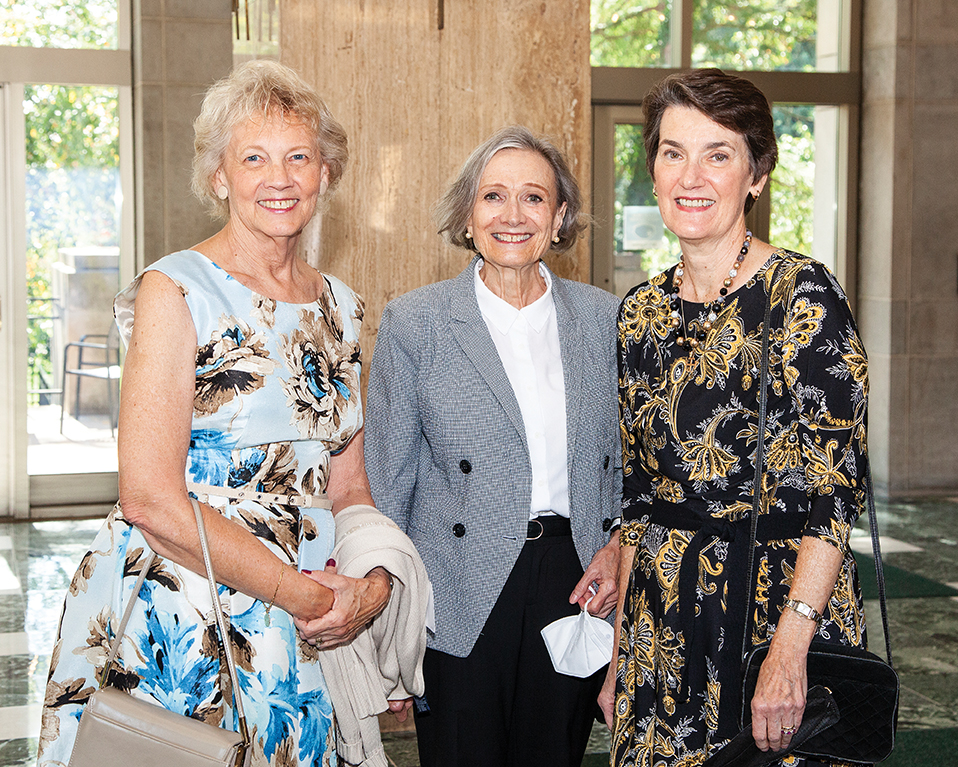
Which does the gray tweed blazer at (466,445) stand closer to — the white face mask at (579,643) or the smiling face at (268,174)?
the white face mask at (579,643)

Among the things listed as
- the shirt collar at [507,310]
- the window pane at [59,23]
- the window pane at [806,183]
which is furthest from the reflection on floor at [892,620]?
the window pane at [59,23]

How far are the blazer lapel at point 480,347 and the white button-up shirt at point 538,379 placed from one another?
0.03 m

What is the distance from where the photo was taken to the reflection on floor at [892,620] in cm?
380

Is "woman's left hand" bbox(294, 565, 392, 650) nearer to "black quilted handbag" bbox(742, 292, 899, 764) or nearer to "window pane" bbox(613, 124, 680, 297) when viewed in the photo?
"black quilted handbag" bbox(742, 292, 899, 764)

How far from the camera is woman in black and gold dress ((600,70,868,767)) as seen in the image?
1.86 metres

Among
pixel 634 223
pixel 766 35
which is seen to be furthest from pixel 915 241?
pixel 634 223

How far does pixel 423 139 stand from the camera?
366 cm

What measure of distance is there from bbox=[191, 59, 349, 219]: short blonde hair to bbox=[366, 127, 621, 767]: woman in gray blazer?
0.55 metres

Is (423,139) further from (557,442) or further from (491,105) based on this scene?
(557,442)

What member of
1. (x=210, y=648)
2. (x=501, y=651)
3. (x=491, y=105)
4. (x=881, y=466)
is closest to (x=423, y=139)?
(x=491, y=105)

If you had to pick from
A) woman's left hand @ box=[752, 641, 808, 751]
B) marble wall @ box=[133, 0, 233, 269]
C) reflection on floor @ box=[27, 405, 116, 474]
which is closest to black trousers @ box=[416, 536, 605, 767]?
woman's left hand @ box=[752, 641, 808, 751]

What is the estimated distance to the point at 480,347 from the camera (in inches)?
95.4

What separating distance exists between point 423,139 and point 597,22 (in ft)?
Result: 17.2

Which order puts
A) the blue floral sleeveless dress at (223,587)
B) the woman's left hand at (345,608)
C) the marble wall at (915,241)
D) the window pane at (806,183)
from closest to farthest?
the blue floral sleeveless dress at (223,587), the woman's left hand at (345,608), the marble wall at (915,241), the window pane at (806,183)
